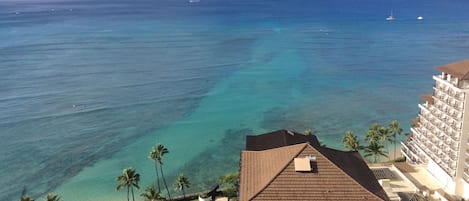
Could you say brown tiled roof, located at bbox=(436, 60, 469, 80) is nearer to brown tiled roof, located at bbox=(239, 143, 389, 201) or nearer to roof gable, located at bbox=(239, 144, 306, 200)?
brown tiled roof, located at bbox=(239, 143, 389, 201)

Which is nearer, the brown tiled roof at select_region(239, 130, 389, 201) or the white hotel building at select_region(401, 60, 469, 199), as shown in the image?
the brown tiled roof at select_region(239, 130, 389, 201)

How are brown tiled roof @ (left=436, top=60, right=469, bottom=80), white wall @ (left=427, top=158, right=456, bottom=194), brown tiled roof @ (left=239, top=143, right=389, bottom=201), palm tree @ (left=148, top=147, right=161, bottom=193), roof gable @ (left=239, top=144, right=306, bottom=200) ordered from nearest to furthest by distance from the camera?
brown tiled roof @ (left=239, top=143, right=389, bottom=201) < roof gable @ (left=239, top=144, right=306, bottom=200) < brown tiled roof @ (left=436, top=60, right=469, bottom=80) < white wall @ (left=427, top=158, right=456, bottom=194) < palm tree @ (left=148, top=147, right=161, bottom=193)

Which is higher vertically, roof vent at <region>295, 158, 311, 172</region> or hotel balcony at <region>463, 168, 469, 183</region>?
roof vent at <region>295, 158, 311, 172</region>

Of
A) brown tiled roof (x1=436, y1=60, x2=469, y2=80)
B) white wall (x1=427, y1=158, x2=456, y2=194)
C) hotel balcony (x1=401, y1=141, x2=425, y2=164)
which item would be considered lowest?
white wall (x1=427, y1=158, x2=456, y2=194)

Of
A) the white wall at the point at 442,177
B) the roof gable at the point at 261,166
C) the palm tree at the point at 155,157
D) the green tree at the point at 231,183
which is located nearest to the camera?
the roof gable at the point at 261,166

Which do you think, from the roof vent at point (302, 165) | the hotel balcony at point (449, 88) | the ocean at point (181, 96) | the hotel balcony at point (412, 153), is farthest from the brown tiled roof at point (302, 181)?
the ocean at point (181, 96)

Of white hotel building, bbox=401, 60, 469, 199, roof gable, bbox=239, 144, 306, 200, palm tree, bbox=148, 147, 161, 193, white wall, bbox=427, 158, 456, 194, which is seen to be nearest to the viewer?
roof gable, bbox=239, 144, 306, 200

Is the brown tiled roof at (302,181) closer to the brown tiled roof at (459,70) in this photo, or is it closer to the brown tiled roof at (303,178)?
the brown tiled roof at (303,178)

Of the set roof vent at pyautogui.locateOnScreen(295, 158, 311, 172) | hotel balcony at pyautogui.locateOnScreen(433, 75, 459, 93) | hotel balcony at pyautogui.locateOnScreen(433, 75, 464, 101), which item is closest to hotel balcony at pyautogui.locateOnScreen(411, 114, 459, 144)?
hotel balcony at pyautogui.locateOnScreen(433, 75, 464, 101)
